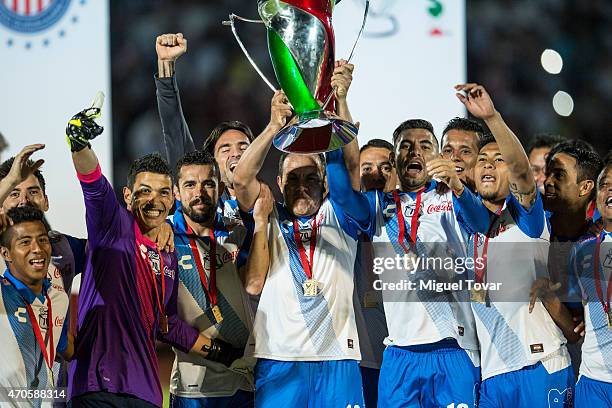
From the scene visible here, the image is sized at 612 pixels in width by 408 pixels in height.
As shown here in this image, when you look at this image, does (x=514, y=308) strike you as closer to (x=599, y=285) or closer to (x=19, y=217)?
(x=599, y=285)

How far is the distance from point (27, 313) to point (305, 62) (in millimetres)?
2039

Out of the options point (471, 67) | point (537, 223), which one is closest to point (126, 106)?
point (471, 67)

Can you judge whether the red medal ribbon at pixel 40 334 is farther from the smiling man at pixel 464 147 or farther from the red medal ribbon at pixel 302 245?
the smiling man at pixel 464 147

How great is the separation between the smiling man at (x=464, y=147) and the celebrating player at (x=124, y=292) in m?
1.70

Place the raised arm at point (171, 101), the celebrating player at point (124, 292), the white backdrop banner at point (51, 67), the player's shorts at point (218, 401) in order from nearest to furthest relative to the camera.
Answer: the celebrating player at point (124, 292), the player's shorts at point (218, 401), the raised arm at point (171, 101), the white backdrop banner at point (51, 67)

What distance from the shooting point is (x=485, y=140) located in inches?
231

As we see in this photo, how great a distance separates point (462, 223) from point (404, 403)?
1082 mm

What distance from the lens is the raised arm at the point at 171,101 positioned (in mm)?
6059

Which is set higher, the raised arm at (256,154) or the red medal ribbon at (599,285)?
the raised arm at (256,154)

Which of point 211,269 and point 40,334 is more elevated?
point 211,269

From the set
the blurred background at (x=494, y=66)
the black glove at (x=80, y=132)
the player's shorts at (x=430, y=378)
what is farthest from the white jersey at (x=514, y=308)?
the black glove at (x=80, y=132)

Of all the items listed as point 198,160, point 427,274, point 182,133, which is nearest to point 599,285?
point 427,274

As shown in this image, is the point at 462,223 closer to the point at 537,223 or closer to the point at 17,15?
the point at 537,223

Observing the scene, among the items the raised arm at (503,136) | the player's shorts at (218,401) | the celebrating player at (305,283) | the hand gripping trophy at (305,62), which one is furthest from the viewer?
the player's shorts at (218,401)
